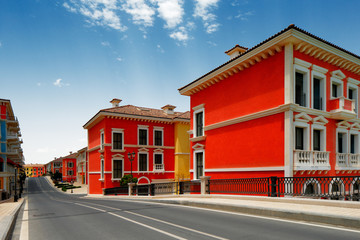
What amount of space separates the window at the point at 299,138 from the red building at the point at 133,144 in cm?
2082

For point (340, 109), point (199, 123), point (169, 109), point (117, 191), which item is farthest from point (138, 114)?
point (340, 109)

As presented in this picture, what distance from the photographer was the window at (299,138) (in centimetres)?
1503

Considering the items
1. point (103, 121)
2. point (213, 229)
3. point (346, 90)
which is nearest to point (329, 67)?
point (346, 90)

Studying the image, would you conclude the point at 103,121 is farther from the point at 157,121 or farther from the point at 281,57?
the point at 281,57

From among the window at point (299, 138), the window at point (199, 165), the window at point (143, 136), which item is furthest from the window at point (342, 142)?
the window at point (143, 136)

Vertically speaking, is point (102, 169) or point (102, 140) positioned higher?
point (102, 140)

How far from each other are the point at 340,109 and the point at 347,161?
11.1 feet

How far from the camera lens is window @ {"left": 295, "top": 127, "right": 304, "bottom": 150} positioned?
592 inches

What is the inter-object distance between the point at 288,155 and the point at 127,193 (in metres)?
18.6

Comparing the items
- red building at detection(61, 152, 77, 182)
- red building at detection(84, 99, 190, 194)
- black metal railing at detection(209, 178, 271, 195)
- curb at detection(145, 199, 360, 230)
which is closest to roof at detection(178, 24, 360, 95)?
black metal railing at detection(209, 178, 271, 195)

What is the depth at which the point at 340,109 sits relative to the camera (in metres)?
16.2

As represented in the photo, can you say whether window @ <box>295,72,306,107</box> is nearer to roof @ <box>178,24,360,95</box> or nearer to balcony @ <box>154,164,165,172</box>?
roof @ <box>178,24,360,95</box>

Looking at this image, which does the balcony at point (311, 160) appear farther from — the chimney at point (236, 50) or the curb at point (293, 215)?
the chimney at point (236, 50)

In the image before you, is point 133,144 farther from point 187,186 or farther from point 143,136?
point 187,186
